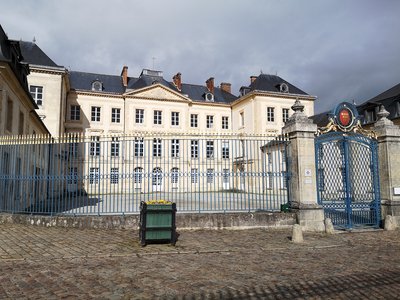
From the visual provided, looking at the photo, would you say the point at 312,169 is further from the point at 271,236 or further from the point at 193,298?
the point at 193,298

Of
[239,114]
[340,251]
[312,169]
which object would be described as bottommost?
[340,251]

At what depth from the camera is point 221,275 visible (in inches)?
211

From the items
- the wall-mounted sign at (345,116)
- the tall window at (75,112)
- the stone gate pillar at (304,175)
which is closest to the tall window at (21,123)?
the stone gate pillar at (304,175)

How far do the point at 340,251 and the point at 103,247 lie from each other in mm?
5109

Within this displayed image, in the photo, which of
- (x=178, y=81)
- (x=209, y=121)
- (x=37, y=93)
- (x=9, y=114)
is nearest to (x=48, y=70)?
(x=37, y=93)

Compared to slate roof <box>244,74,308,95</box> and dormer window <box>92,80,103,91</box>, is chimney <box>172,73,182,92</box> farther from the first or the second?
dormer window <box>92,80,103,91</box>

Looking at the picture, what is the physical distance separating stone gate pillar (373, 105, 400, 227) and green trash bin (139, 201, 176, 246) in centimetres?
715

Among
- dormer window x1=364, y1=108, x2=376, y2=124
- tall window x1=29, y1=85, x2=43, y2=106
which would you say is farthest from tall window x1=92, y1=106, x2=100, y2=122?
dormer window x1=364, y1=108, x2=376, y2=124

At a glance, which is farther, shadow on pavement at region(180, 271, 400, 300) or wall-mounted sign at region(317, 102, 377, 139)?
wall-mounted sign at region(317, 102, 377, 139)

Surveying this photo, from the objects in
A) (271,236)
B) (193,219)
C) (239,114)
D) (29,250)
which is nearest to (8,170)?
(29,250)

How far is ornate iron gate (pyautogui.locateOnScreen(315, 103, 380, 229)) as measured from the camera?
1023 centimetres

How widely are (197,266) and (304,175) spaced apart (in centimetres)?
521

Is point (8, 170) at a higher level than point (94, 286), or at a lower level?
higher

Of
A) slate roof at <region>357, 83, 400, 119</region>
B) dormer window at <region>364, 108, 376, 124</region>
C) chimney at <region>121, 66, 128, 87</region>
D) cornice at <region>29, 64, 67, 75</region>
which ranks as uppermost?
chimney at <region>121, 66, 128, 87</region>
